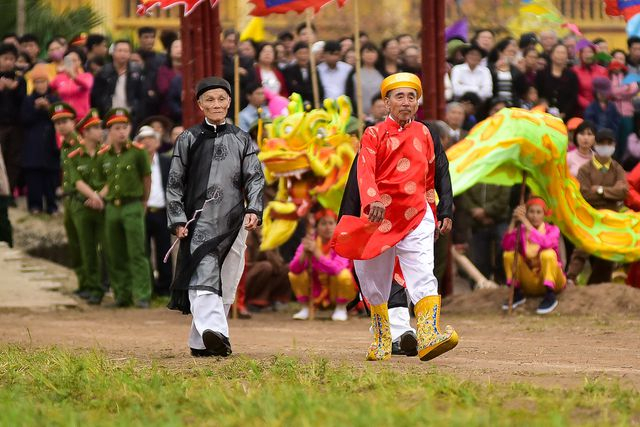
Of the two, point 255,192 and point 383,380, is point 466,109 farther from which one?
point 383,380

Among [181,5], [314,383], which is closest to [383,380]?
[314,383]

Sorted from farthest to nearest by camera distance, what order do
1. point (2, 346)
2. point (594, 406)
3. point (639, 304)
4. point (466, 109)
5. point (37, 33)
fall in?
1. point (37, 33)
2. point (466, 109)
3. point (639, 304)
4. point (2, 346)
5. point (594, 406)

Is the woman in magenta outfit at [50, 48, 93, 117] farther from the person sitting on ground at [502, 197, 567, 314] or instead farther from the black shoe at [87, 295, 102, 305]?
the person sitting on ground at [502, 197, 567, 314]

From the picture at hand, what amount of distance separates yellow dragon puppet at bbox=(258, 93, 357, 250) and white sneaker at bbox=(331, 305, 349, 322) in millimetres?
829

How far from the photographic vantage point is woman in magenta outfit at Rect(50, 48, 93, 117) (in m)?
18.8

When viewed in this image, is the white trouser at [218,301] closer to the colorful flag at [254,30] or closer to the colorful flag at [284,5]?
the colorful flag at [284,5]

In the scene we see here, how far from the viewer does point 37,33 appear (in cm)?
2345

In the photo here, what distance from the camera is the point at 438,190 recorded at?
10.1 meters

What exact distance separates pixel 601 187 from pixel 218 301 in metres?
6.87

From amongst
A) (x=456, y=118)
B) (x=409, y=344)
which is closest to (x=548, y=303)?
(x=456, y=118)

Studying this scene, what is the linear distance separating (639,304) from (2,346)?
606 cm

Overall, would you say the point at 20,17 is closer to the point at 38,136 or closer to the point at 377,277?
the point at 38,136

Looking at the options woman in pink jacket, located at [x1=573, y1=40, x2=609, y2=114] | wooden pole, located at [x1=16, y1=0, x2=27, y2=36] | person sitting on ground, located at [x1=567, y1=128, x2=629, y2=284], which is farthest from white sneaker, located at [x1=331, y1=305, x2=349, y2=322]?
wooden pole, located at [x1=16, y1=0, x2=27, y2=36]

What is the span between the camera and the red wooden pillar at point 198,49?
15727 millimetres
